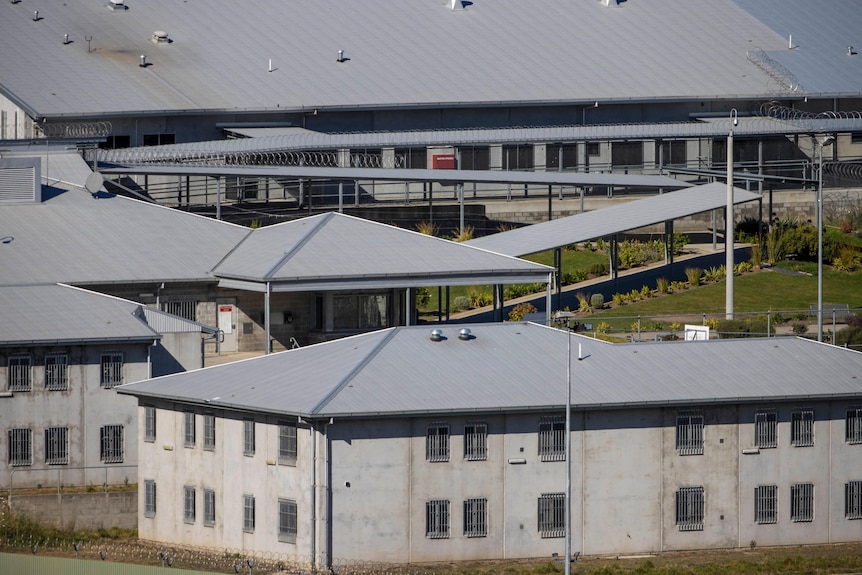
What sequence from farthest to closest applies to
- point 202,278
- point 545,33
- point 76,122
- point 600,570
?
point 545,33, point 76,122, point 202,278, point 600,570

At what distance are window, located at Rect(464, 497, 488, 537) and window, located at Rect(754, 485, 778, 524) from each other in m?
9.02

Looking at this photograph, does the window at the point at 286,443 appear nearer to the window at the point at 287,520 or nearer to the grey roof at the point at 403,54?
the window at the point at 287,520

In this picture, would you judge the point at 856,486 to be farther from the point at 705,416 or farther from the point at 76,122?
the point at 76,122

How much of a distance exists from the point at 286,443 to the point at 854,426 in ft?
61.4

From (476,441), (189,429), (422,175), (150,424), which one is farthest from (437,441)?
(422,175)

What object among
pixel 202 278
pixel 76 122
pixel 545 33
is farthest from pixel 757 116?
pixel 202 278

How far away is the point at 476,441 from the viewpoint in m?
58.3

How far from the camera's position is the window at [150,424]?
61000 mm

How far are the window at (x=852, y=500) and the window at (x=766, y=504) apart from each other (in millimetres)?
2482

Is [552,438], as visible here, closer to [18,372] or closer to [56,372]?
[56,372]

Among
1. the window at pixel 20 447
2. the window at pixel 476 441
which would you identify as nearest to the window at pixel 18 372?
the window at pixel 20 447

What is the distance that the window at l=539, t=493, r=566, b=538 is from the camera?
58.5 m

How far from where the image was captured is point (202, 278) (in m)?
72.3

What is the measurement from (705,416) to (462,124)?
1855 inches
